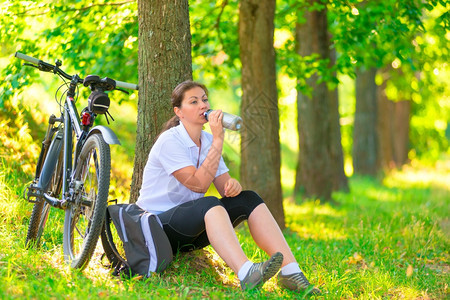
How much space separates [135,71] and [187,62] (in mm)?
2564

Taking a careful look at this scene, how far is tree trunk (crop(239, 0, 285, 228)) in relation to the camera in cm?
680

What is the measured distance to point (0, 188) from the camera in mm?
5160

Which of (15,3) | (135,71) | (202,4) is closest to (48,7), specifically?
(15,3)

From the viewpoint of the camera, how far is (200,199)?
385 cm

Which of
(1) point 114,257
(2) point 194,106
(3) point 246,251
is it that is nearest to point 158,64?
(2) point 194,106

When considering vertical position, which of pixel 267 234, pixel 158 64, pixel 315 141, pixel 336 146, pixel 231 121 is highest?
pixel 158 64

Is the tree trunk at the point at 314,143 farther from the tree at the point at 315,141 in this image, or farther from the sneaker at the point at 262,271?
the sneaker at the point at 262,271

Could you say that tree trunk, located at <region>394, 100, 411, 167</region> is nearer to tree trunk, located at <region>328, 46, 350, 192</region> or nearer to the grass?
tree trunk, located at <region>328, 46, 350, 192</region>

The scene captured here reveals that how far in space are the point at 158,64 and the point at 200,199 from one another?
1.33 metres

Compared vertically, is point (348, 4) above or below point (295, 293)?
above

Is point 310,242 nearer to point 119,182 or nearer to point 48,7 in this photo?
point 119,182

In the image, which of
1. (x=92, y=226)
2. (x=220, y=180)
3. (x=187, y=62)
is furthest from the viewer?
(x=187, y=62)

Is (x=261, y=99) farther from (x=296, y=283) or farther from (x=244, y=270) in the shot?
(x=244, y=270)

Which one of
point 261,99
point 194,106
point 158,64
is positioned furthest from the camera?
point 261,99
